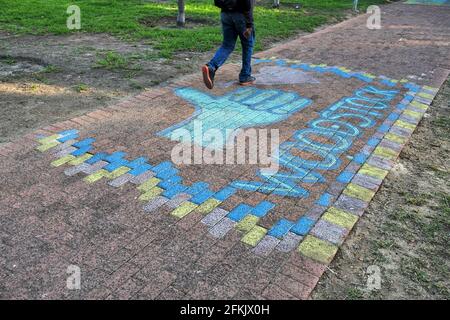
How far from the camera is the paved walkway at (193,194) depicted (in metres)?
2.60

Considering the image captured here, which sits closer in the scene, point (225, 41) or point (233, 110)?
point (233, 110)

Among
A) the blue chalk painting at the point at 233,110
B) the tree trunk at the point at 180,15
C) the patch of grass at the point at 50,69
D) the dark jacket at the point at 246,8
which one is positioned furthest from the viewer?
the tree trunk at the point at 180,15

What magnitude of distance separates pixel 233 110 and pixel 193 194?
2013mm

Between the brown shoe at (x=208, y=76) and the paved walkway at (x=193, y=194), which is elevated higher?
the brown shoe at (x=208, y=76)

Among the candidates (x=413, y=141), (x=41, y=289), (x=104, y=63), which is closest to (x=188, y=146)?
(x=41, y=289)

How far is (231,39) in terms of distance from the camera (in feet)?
19.3

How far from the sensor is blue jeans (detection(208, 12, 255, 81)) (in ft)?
18.7

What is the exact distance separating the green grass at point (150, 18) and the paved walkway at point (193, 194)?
8.61ft

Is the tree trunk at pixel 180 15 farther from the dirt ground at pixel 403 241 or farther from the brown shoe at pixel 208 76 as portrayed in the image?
the dirt ground at pixel 403 241

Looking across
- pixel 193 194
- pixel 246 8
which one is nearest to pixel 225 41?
pixel 246 8

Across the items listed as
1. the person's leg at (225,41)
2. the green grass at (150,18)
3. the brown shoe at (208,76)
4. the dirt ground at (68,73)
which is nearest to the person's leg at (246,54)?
the person's leg at (225,41)

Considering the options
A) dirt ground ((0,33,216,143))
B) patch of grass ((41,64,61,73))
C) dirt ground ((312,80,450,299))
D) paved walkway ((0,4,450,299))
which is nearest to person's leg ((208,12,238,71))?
paved walkway ((0,4,450,299))

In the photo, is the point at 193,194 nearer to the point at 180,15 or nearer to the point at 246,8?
the point at 246,8

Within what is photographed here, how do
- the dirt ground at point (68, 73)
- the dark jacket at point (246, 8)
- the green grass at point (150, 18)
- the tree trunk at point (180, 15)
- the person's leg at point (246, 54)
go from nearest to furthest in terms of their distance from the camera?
the dirt ground at point (68, 73) < the dark jacket at point (246, 8) < the person's leg at point (246, 54) < the green grass at point (150, 18) < the tree trunk at point (180, 15)
